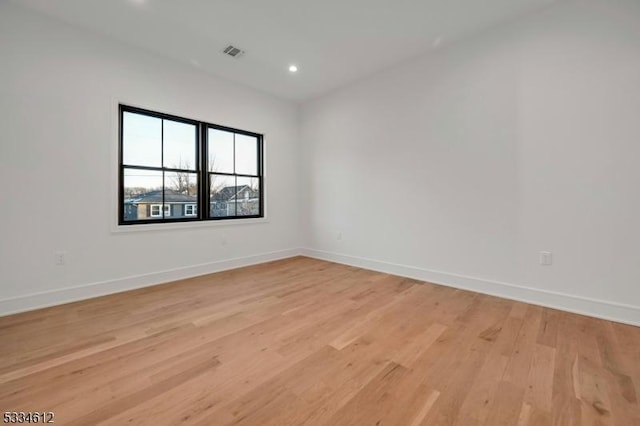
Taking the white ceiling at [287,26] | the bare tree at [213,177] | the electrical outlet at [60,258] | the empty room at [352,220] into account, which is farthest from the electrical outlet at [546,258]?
the electrical outlet at [60,258]

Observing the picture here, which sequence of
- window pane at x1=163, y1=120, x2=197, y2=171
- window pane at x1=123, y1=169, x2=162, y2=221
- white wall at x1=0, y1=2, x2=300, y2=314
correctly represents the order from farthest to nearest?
window pane at x1=163, y1=120, x2=197, y2=171 → window pane at x1=123, y1=169, x2=162, y2=221 → white wall at x1=0, y1=2, x2=300, y2=314

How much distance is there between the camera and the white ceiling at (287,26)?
2.53 m

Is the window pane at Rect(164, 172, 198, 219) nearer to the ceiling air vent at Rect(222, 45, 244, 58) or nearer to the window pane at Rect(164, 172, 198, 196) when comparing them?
the window pane at Rect(164, 172, 198, 196)

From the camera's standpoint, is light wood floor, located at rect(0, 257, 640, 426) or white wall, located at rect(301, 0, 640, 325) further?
white wall, located at rect(301, 0, 640, 325)

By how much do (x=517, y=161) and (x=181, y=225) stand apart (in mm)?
3976

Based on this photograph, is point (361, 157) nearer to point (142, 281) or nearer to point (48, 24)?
point (142, 281)

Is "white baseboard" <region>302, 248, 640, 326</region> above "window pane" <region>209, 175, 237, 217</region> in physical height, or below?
below

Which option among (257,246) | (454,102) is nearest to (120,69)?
(257,246)

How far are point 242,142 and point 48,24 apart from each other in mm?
2331

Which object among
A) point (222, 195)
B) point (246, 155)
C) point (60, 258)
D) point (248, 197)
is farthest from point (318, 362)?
point (246, 155)

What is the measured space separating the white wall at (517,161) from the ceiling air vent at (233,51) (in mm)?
1768

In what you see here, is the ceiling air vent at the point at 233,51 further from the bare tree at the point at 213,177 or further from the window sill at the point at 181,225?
the window sill at the point at 181,225

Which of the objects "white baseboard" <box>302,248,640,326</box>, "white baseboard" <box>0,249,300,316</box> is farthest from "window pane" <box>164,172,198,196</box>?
"white baseboard" <box>302,248,640,326</box>

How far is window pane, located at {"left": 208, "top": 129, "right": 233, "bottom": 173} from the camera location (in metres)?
3.97
